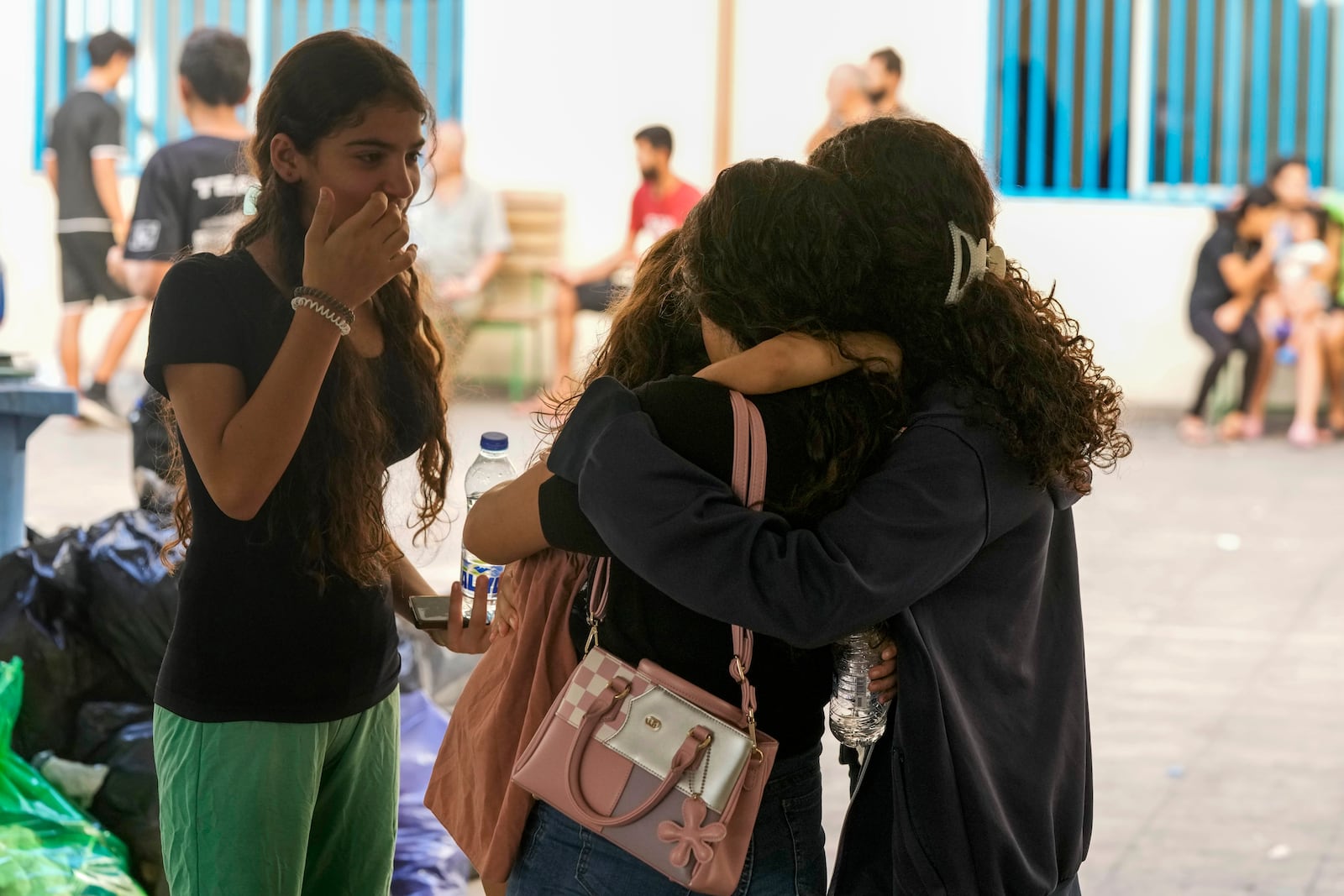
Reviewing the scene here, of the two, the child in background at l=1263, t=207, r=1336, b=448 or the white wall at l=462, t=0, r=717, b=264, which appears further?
the white wall at l=462, t=0, r=717, b=264

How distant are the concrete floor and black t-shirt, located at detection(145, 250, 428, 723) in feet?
1.34

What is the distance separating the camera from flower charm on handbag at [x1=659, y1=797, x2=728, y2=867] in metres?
1.53

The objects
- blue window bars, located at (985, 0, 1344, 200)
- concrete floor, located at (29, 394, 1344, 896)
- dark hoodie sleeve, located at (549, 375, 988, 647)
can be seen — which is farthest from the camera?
blue window bars, located at (985, 0, 1344, 200)

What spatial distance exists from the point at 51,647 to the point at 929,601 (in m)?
2.25

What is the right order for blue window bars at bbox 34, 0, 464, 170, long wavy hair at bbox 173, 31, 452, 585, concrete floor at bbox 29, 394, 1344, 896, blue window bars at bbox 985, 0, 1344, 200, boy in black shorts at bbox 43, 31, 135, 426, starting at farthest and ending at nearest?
1. blue window bars at bbox 34, 0, 464, 170
2. blue window bars at bbox 985, 0, 1344, 200
3. boy in black shorts at bbox 43, 31, 135, 426
4. concrete floor at bbox 29, 394, 1344, 896
5. long wavy hair at bbox 173, 31, 452, 585

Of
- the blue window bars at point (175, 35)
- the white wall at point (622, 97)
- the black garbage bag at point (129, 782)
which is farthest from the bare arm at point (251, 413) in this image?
the blue window bars at point (175, 35)

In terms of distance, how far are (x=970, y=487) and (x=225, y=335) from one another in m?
0.84

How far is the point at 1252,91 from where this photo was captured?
10.3 metres

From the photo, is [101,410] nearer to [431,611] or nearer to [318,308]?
[431,611]

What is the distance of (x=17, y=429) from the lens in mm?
3549

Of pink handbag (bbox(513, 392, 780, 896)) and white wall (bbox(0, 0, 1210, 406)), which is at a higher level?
white wall (bbox(0, 0, 1210, 406))

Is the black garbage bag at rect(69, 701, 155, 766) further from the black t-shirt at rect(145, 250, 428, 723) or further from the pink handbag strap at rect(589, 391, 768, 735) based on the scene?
the pink handbag strap at rect(589, 391, 768, 735)

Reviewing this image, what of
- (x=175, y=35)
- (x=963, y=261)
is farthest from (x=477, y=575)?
(x=175, y=35)

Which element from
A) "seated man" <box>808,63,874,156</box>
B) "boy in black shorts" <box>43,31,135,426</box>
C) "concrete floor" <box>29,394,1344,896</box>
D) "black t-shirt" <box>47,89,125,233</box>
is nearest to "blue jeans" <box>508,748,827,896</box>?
"concrete floor" <box>29,394,1344,896</box>
